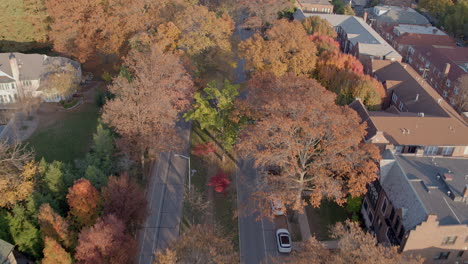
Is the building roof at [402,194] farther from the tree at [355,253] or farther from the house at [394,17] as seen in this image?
the house at [394,17]

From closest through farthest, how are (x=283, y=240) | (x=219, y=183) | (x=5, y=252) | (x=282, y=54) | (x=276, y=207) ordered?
(x=5, y=252) < (x=283, y=240) < (x=276, y=207) < (x=219, y=183) < (x=282, y=54)

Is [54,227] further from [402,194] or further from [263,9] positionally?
[263,9]

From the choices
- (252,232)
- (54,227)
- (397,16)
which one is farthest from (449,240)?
(397,16)

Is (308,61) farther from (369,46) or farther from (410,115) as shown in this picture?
(369,46)

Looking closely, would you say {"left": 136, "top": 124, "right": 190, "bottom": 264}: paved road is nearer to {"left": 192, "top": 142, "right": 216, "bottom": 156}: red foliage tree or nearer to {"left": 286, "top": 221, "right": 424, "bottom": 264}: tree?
{"left": 192, "top": 142, "right": 216, "bottom": 156}: red foliage tree

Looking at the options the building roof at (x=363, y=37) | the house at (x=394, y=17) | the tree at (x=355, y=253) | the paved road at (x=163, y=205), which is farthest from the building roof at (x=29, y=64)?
the house at (x=394, y=17)
